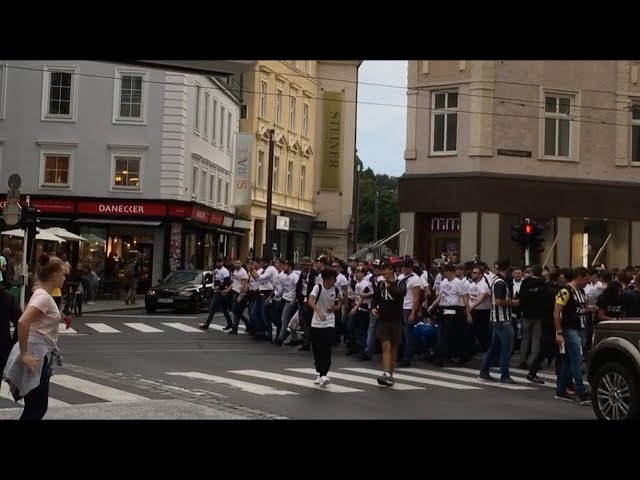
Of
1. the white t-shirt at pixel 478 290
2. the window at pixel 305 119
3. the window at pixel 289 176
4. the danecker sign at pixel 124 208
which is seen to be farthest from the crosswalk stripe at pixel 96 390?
the window at pixel 305 119

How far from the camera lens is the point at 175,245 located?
134 feet

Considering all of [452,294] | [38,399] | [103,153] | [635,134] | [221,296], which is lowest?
[38,399]

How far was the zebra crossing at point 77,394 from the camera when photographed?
39.1 feet

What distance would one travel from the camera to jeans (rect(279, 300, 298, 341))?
21281 millimetres

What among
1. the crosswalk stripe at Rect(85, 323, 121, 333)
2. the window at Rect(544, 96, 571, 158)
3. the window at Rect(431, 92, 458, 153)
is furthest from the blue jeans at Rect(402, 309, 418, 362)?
the window at Rect(544, 96, 571, 158)

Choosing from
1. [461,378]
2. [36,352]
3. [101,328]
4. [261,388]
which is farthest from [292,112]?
[36,352]

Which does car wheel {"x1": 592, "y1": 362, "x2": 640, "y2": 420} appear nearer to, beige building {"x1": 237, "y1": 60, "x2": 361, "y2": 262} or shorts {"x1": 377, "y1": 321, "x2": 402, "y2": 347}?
shorts {"x1": 377, "y1": 321, "x2": 402, "y2": 347}

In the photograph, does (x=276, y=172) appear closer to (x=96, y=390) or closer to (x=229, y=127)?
(x=229, y=127)

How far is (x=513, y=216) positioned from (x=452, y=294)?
1341cm

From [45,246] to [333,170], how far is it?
31.6 m

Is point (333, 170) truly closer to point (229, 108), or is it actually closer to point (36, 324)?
point (229, 108)

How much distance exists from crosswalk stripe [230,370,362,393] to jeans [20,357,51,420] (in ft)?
19.9

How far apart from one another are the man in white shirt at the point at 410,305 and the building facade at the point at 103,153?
2353 cm

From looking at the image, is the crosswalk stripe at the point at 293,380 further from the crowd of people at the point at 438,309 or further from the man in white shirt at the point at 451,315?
the man in white shirt at the point at 451,315
